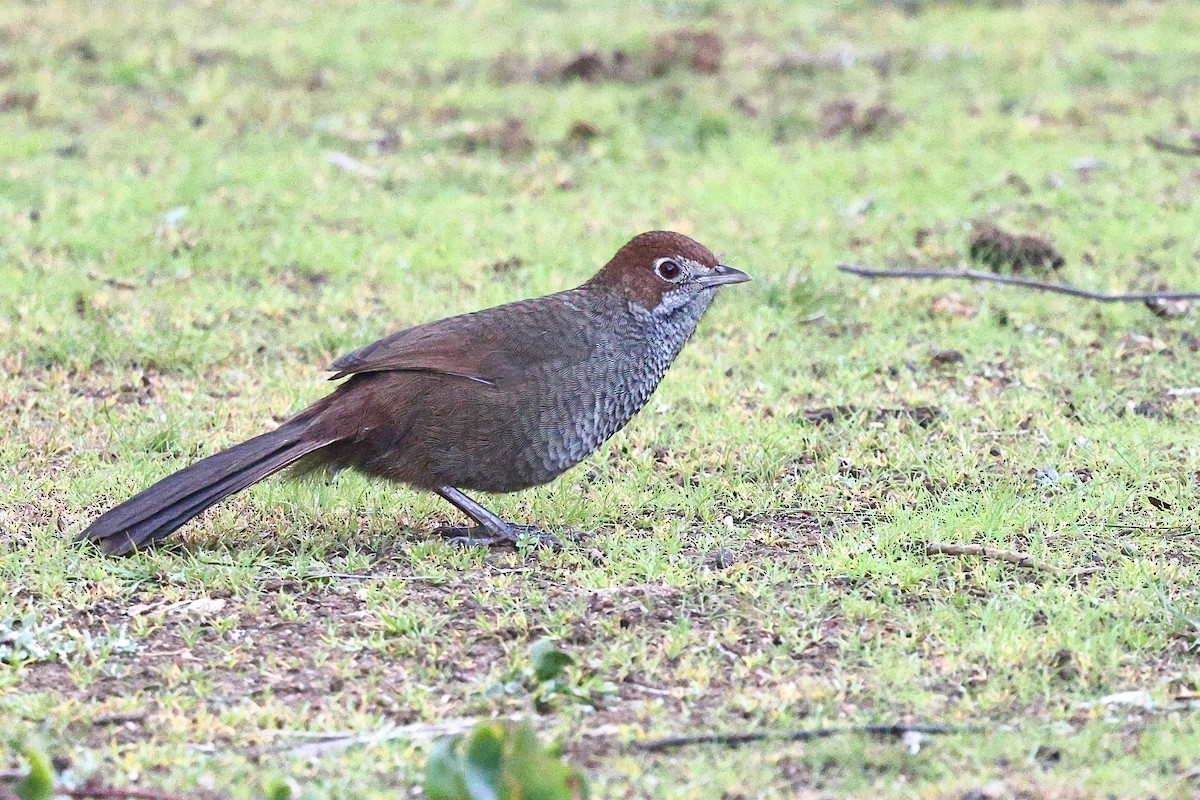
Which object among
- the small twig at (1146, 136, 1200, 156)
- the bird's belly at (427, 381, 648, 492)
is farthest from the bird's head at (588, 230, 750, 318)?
the small twig at (1146, 136, 1200, 156)

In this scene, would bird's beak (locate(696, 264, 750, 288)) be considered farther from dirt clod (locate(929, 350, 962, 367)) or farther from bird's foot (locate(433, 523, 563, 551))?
dirt clod (locate(929, 350, 962, 367))

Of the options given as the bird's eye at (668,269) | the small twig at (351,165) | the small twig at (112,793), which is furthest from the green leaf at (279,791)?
the small twig at (351,165)

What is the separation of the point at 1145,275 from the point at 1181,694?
436cm

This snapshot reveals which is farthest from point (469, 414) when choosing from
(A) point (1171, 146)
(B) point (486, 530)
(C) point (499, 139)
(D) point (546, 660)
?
(A) point (1171, 146)

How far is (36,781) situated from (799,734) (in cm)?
175

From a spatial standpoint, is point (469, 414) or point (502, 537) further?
point (502, 537)

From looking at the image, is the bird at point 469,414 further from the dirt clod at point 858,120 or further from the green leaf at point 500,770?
the dirt clod at point 858,120

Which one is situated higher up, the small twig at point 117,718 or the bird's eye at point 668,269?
the bird's eye at point 668,269

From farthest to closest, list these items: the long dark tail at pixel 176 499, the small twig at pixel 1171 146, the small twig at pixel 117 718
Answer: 1. the small twig at pixel 1171 146
2. the long dark tail at pixel 176 499
3. the small twig at pixel 117 718

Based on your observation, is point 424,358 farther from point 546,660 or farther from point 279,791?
point 279,791

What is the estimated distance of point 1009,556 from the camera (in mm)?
5141

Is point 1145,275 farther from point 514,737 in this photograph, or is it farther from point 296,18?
point 296,18

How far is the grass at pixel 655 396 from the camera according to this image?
13.9 ft

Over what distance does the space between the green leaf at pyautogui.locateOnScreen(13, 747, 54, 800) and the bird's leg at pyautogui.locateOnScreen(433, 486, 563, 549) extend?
2.07 m
